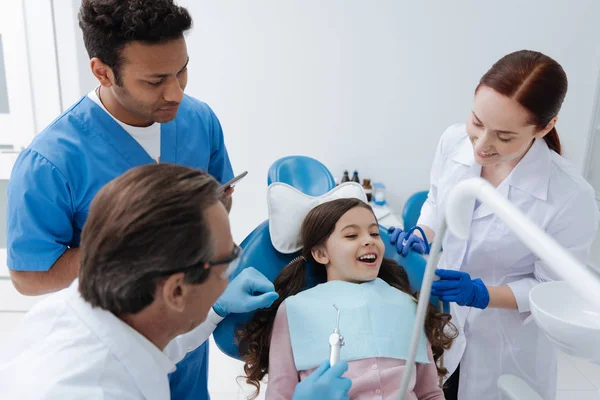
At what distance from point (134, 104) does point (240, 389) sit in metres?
1.54

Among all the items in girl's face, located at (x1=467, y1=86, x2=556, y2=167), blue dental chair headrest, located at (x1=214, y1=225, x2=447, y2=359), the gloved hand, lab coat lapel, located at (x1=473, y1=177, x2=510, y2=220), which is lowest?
blue dental chair headrest, located at (x1=214, y1=225, x2=447, y2=359)

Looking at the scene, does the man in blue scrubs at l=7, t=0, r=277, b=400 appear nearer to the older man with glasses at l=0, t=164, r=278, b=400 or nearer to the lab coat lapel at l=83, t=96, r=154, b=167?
the lab coat lapel at l=83, t=96, r=154, b=167

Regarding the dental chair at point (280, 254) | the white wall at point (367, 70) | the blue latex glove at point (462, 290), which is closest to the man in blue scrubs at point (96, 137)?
the dental chair at point (280, 254)

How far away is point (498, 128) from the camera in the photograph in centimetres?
117

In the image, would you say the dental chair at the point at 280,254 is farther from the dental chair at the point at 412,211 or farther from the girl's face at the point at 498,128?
the dental chair at the point at 412,211

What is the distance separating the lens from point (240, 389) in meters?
2.24

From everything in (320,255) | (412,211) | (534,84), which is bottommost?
(412,211)

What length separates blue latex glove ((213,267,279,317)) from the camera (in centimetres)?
117

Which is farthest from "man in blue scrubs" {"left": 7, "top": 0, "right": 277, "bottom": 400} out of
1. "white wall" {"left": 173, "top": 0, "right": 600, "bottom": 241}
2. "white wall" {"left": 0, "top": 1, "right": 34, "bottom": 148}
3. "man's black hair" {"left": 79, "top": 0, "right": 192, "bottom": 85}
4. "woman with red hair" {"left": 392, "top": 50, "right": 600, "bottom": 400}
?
"white wall" {"left": 0, "top": 1, "right": 34, "bottom": 148}

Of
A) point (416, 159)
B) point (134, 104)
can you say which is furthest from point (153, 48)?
point (416, 159)

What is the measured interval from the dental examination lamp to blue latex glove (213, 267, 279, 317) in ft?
1.31

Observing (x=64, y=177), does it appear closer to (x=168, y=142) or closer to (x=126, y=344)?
(x=168, y=142)

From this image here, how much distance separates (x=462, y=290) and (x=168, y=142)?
84 cm

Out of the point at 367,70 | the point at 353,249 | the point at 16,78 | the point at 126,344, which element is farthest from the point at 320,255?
the point at 16,78
